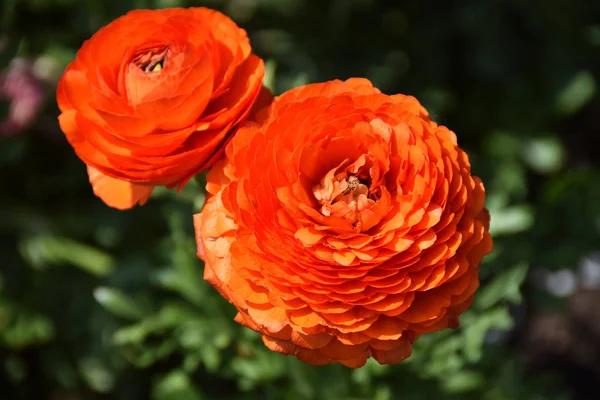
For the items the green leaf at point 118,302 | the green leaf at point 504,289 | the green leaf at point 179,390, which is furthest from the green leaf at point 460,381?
the green leaf at point 118,302

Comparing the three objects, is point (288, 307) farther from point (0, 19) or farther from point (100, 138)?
point (0, 19)

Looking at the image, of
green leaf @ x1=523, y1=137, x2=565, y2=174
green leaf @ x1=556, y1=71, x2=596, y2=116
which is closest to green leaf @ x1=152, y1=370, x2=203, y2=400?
green leaf @ x1=523, y1=137, x2=565, y2=174

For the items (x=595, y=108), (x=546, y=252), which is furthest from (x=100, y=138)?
(x=595, y=108)

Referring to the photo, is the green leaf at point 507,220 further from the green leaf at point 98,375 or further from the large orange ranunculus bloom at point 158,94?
the green leaf at point 98,375

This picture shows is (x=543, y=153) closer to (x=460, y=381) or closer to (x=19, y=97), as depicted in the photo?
(x=460, y=381)

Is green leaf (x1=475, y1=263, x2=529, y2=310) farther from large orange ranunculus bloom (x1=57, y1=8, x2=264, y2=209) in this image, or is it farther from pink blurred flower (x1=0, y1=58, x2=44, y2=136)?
pink blurred flower (x1=0, y1=58, x2=44, y2=136)

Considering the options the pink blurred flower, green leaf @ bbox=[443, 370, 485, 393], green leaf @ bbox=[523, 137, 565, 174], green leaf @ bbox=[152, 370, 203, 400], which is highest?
the pink blurred flower

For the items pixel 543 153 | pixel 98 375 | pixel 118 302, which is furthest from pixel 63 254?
pixel 543 153
